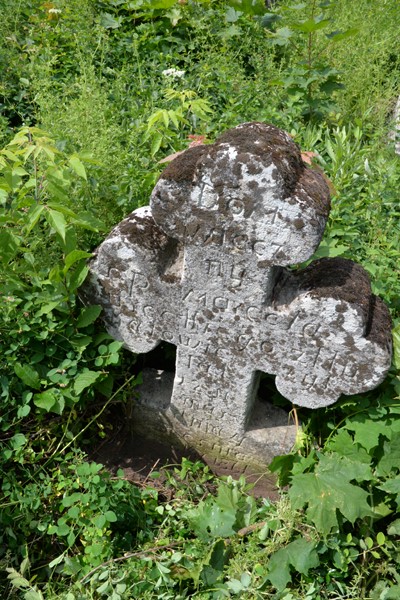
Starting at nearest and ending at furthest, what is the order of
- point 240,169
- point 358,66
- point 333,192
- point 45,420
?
point 240,169
point 45,420
point 333,192
point 358,66

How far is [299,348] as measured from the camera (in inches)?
109

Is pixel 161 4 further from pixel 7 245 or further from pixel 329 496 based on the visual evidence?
pixel 329 496

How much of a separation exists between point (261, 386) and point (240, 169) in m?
1.23

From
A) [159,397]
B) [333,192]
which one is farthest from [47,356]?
[333,192]

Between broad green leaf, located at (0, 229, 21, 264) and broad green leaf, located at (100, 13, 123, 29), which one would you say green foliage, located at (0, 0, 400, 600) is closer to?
broad green leaf, located at (0, 229, 21, 264)

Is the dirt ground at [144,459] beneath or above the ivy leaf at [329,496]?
beneath

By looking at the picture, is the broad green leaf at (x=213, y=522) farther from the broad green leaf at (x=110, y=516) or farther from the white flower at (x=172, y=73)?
the white flower at (x=172, y=73)

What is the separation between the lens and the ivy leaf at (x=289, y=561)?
2.50 m

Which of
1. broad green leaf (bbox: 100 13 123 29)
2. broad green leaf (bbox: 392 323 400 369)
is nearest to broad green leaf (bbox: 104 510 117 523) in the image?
broad green leaf (bbox: 392 323 400 369)

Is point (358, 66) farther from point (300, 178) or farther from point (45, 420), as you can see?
point (45, 420)

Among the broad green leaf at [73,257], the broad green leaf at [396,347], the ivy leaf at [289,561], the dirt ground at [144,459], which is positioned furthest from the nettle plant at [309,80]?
the ivy leaf at [289,561]

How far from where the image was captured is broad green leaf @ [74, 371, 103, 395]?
9.18ft

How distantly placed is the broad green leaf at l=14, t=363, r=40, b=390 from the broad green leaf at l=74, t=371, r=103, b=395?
17cm

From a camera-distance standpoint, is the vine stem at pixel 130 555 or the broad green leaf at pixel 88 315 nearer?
the vine stem at pixel 130 555
